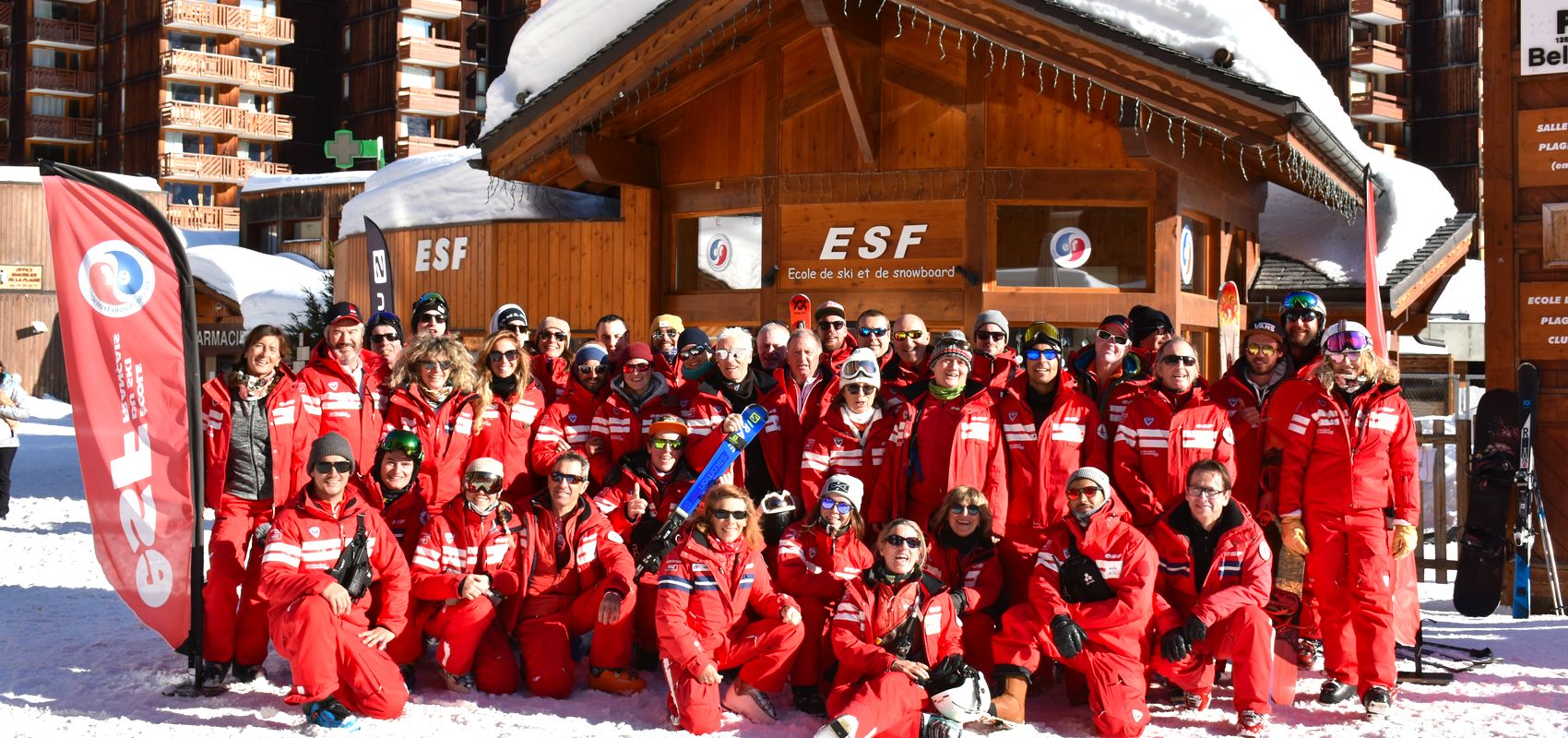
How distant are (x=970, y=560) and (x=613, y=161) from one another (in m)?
7.08

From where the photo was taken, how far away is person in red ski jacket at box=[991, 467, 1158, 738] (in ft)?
18.5

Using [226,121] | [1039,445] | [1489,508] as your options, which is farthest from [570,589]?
[226,121]

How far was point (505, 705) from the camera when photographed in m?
6.03

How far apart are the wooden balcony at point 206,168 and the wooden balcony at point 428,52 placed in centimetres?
749

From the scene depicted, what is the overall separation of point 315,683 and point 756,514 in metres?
2.05

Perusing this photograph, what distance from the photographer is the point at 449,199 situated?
1487 cm

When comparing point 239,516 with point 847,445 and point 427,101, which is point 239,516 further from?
point 427,101

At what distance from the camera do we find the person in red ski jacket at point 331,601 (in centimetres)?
560

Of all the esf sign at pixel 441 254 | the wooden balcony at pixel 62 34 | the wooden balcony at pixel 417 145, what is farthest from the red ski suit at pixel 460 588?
the wooden balcony at pixel 62 34

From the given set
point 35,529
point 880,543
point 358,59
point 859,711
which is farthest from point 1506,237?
point 358,59

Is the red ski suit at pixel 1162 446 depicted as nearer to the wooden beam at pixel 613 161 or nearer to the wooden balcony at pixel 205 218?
the wooden beam at pixel 613 161

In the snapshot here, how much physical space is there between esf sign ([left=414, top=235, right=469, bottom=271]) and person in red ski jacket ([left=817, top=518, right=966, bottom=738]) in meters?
9.59

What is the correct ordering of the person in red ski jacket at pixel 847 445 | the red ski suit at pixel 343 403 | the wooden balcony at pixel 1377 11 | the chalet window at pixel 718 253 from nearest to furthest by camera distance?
the person in red ski jacket at pixel 847 445 < the red ski suit at pixel 343 403 < the chalet window at pixel 718 253 < the wooden balcony at pixel 1377 11

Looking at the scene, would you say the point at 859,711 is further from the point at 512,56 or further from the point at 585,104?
the point at 512,56
